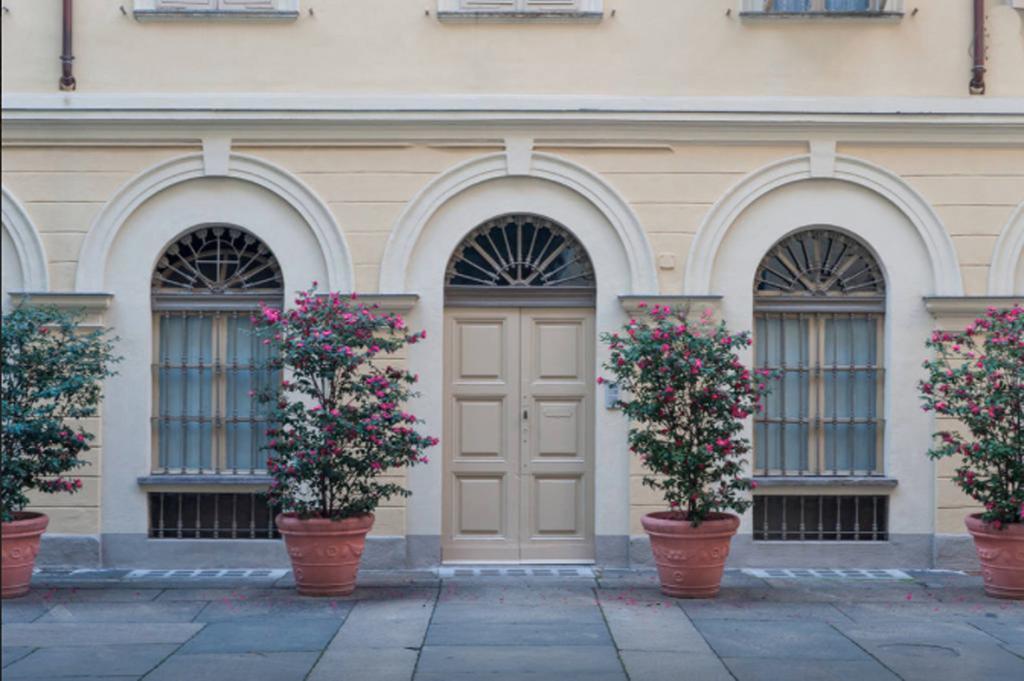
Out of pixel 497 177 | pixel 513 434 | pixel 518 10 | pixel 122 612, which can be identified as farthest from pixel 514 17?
pixel 122 612

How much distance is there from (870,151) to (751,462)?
2.92m

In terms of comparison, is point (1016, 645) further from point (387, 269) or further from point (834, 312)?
point (387, 269)

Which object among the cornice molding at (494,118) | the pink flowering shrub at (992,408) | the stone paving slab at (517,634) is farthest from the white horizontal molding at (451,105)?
the stone paving slab at (517,634)

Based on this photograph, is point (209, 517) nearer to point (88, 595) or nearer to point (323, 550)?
point (88, 595)

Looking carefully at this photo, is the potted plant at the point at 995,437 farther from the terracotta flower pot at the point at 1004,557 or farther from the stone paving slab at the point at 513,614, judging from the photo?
the stone paving slab at the point at 513,614

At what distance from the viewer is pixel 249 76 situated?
1083cm

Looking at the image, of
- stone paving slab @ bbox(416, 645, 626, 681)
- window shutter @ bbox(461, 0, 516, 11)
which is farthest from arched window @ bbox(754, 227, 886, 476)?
Result: stone paving slab @ bbox(416, 645, 626, 681)

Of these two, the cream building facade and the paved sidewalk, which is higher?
the cream building facade

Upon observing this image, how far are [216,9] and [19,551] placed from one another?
15.9ft

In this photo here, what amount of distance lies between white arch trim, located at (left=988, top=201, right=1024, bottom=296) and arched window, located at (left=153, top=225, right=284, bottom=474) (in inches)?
245

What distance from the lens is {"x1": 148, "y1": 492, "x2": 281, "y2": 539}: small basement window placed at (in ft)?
35.9

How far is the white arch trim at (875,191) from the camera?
10836 mm

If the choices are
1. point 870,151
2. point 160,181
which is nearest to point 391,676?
point 160,181

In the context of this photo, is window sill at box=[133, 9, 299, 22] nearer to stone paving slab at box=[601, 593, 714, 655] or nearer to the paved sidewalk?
the paved sidewalk
